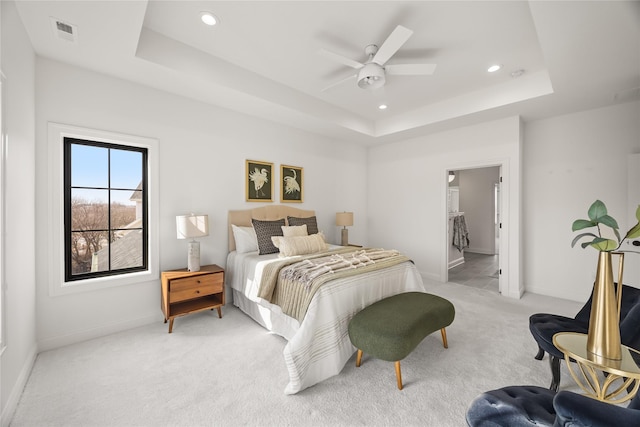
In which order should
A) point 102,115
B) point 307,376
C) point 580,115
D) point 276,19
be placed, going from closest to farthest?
point 307,376 < point 276,19 < point 102,115 < point 580,115

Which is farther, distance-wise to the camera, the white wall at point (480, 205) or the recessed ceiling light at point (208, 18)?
the white wall at point (480, 205)

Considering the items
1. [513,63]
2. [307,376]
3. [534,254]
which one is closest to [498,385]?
[307,376]

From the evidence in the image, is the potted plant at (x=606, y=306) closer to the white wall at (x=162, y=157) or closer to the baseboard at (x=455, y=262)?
the white wall at (x=162, y=157)

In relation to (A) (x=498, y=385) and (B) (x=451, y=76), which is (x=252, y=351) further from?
(B) (x=451, y=76)

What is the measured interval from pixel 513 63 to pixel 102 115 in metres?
4.40

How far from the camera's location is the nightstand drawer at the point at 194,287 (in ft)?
9.12

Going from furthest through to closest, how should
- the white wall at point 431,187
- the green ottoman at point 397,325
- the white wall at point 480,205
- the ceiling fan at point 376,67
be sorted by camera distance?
the white wall at point 480,205, the white wall at point 431,187, the ceiling fan at point 376,67, the green ottoman at point 397,325

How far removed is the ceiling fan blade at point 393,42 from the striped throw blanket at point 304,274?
76.3 inches

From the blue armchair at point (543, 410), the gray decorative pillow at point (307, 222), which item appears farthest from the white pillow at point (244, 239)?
the blue armchair at point (543, 410)

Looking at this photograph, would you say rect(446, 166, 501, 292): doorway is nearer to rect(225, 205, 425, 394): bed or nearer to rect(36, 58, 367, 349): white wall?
rect(36, 58, 367, 349): white wall

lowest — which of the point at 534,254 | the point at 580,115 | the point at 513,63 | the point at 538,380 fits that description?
the point at 538,380

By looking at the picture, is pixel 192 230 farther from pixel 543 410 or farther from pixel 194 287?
pixel 543 410

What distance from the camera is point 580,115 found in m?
3.62

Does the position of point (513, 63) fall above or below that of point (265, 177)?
above
